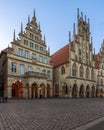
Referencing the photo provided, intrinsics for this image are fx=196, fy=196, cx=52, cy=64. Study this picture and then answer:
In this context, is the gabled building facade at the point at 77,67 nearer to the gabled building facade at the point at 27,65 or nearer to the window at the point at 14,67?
the gabled building facade at the point at 27,65

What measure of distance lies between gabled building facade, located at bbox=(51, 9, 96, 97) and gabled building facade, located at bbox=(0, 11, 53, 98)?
193 inches

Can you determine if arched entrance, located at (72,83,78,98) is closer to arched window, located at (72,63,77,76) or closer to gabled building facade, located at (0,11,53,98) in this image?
arched window, located at (72,63,77,76)

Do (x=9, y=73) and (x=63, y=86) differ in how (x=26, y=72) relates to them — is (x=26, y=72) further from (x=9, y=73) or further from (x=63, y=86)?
(x=63, y=86)

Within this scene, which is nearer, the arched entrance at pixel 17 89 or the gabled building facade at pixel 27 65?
the gabled building facade at pixel 27 65

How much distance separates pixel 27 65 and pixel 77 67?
626 inches

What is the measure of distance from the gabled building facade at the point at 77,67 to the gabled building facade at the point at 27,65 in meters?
4.90

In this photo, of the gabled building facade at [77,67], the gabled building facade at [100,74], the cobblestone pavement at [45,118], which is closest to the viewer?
the cobblestone pavement at [45,118]

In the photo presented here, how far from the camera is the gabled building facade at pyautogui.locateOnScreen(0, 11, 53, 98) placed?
37.7 meters

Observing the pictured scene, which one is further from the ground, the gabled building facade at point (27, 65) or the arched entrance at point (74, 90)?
the gabled building facade at point (27, 65)

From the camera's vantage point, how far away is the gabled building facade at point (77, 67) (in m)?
49.2

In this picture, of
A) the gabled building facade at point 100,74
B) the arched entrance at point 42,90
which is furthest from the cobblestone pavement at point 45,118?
the gabled building facade at point 100,74

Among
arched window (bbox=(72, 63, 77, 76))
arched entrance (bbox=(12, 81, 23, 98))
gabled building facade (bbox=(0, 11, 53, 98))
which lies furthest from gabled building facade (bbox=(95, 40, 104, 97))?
arched entrance (bbox=(12, 81, 23, 98))

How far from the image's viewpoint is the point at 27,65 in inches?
1615

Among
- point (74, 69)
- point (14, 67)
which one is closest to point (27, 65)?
point (14, 67)
